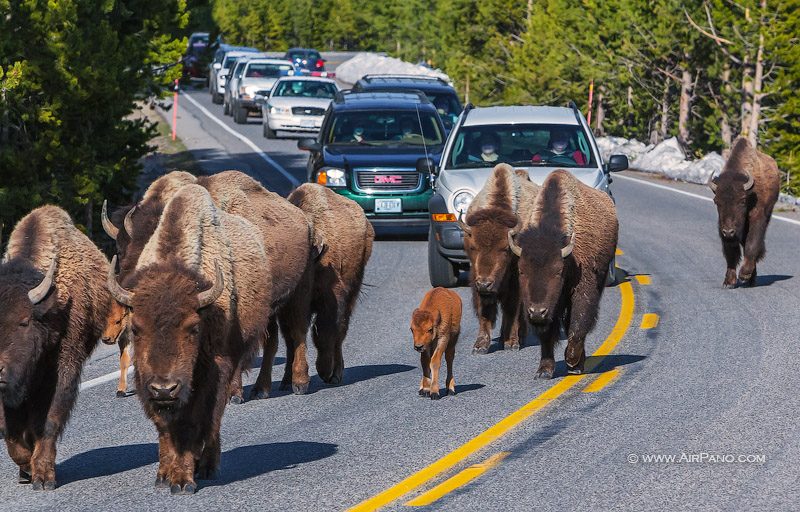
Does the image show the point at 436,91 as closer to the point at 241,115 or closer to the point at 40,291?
the point at 241,115

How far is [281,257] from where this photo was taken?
36.5 feet

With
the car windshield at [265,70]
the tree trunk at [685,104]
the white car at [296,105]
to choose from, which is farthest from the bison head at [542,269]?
the car windshield at [265,70]

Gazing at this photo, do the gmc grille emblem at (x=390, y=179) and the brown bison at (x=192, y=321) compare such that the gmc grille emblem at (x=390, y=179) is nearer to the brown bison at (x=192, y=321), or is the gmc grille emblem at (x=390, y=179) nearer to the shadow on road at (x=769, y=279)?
the shadow on road at (x=769, y=279)

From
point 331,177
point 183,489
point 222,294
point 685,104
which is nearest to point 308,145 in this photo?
point 331,177

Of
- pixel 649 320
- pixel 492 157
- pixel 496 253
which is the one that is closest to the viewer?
pixel 496 253

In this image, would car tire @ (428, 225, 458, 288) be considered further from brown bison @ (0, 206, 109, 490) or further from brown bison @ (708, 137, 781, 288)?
brown bison @ (0, 206, 109, 490)

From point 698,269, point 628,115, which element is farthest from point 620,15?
point 698,269

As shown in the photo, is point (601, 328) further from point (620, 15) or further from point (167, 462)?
point (620, 15)

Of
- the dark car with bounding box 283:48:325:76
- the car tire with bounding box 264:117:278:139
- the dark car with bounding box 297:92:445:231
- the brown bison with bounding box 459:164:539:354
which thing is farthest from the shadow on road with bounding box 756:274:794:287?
the dark car with bounding box 283:48:325:76

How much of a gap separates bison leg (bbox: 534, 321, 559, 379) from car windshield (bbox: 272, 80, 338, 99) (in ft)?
103

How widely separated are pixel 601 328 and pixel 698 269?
16.7ft

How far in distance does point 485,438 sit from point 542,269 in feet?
7.87

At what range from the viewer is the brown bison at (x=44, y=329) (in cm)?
839

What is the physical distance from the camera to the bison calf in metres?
11.1
